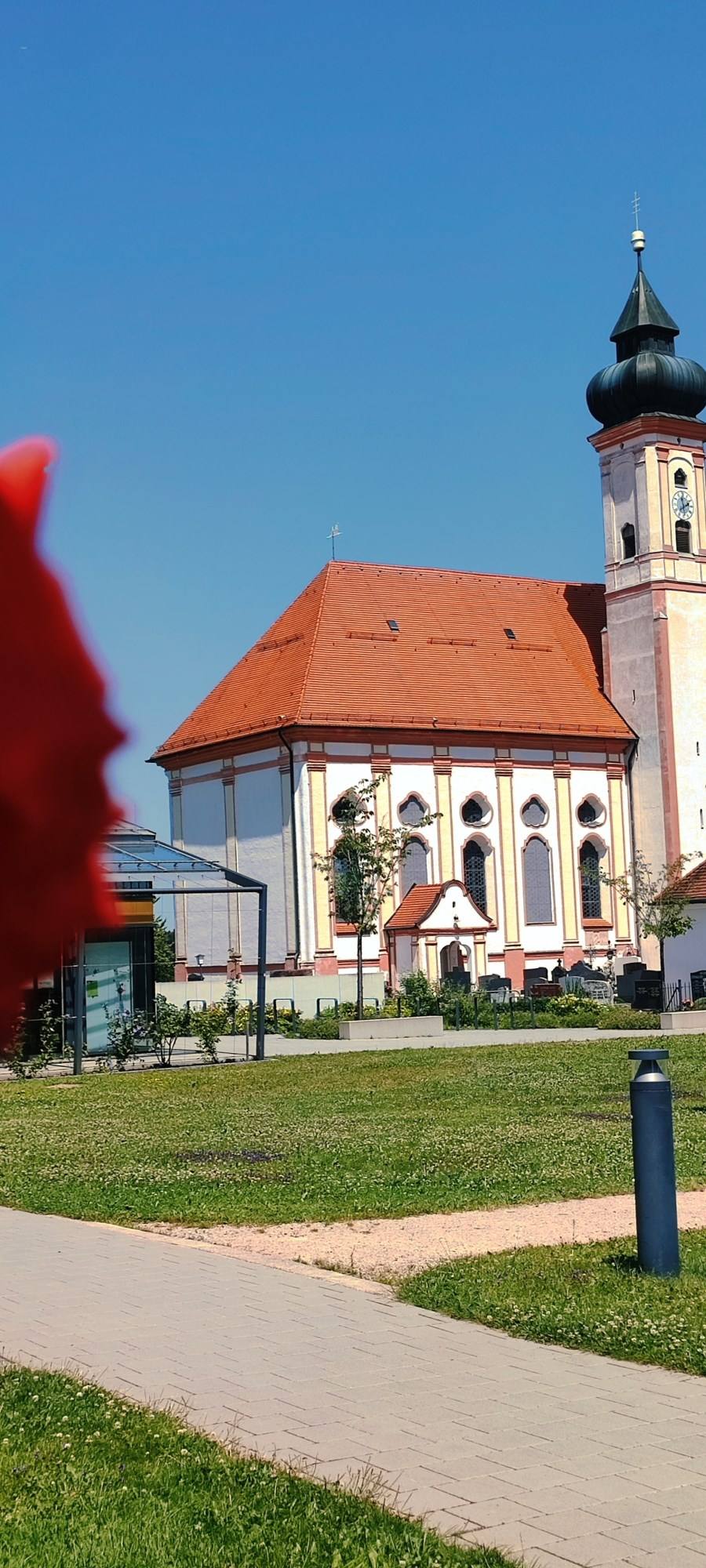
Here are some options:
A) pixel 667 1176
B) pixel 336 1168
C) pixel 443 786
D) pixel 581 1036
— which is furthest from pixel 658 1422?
pixel 443 786

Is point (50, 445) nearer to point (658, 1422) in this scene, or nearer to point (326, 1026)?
point (658, 1422)

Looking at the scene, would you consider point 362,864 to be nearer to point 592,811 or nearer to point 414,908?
point 414,908

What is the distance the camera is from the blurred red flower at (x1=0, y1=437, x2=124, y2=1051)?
0.75m

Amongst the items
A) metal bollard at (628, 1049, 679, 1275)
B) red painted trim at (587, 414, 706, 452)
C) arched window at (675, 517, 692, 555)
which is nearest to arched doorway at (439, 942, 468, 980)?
arched window at (675, 517, 692, 555)

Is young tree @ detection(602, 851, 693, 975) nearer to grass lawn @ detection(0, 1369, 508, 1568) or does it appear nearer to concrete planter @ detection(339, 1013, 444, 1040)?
concrete planter @ detection(339, 1013, 444, 1040)

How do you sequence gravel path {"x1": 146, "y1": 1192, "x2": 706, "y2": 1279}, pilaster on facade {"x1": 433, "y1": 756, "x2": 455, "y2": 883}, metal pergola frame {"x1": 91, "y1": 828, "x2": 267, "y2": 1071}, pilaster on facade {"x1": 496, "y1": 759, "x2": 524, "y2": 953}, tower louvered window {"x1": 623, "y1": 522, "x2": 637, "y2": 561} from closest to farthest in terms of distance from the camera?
1. metal pergola frame {"x1": 91, "y1": 828, "x2": 267, "y2": 1071}
2. gravel path {"x1": 146, "y1": 1192, "x2": 706, "y2": 1279}
3. pilaster on facade {"x1": 433, "y1": 756, "x2": 455, "y2": 883}
4. pilaster on facade {"x1": 496, "y1": 759, "x2": 524, "y2": 953}
5. tower louvered window {"x1": 623, "y1": 522, "x2": 637, "y2": 561}

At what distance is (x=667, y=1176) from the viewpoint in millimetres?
9914

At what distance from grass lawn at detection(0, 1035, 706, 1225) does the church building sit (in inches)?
1126

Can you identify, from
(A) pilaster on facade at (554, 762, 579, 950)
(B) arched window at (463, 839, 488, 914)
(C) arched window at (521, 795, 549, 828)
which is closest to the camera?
(B) arched window at (463, 839, 488, 914)

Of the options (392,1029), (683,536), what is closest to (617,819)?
(683,536)

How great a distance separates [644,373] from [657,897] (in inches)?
1008

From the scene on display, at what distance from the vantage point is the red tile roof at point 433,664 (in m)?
58.8

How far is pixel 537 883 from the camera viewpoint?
207ft

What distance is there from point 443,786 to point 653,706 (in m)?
10.2
